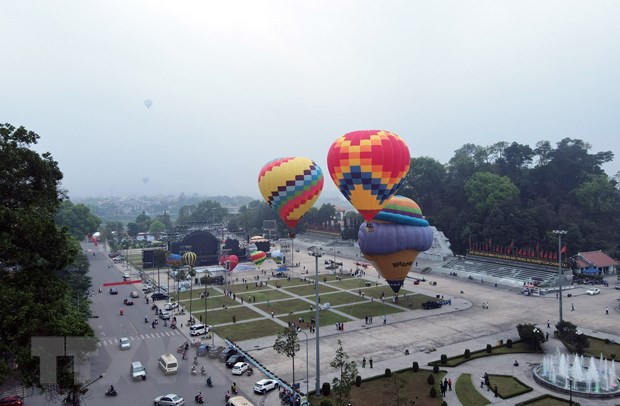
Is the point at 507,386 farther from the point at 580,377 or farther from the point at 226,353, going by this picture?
the point at 226,353

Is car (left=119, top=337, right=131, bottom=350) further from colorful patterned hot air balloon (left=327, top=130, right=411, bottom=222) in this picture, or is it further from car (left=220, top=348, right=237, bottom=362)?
colorful patterned hot air balloon (left=327, top=130, right=411, bottom=222)

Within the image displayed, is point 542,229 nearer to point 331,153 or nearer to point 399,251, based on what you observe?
point 399,251

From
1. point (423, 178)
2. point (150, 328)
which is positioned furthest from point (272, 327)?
point (423, 178)

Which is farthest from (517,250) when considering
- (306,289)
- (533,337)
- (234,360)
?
(234,360)

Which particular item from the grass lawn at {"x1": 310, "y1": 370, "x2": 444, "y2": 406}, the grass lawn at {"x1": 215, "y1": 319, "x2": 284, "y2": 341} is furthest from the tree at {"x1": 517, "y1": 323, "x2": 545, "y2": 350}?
the grass lawn at {"x1": 215, "y1": 319, "x2": 284, "y2": 341}

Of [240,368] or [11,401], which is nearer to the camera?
[11,401]
